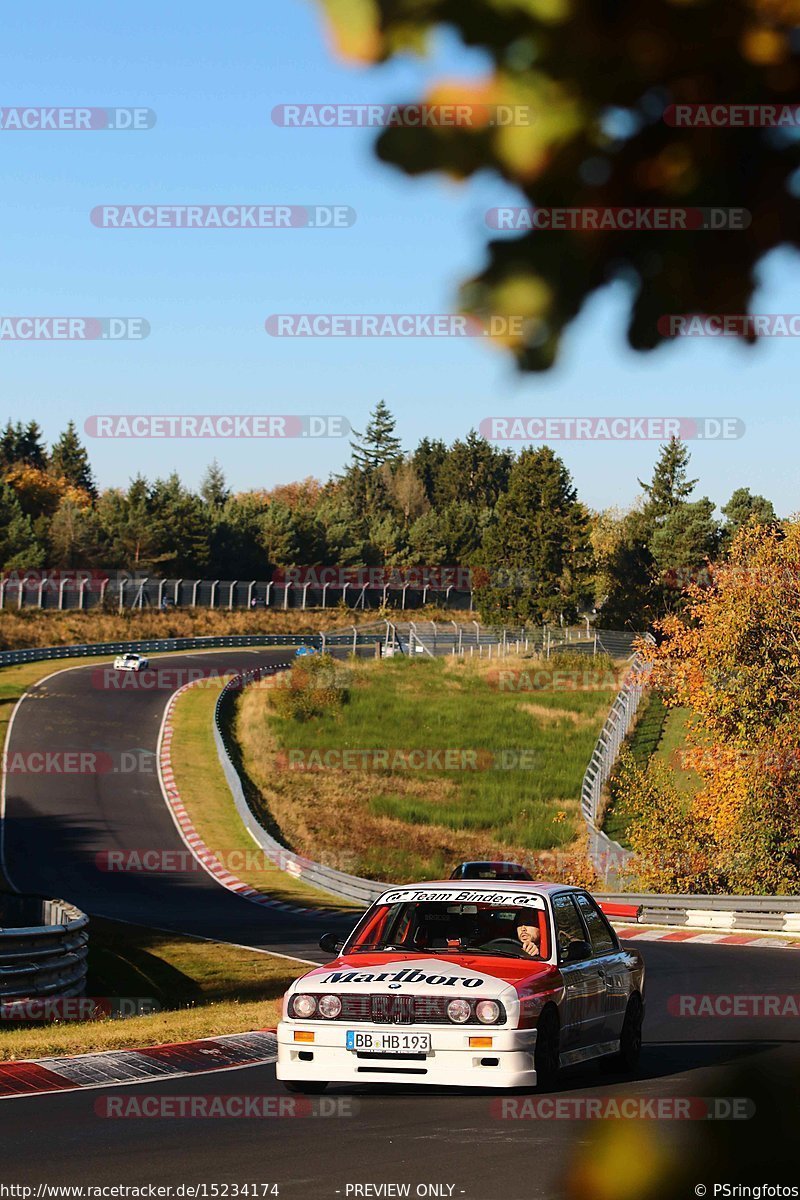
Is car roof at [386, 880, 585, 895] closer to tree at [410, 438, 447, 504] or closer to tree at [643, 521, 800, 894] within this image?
tree at [643, 521, 800, 894]

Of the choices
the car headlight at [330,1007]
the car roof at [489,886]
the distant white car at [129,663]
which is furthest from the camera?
the distant white car at [129,663]

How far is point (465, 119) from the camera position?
5.72 ft

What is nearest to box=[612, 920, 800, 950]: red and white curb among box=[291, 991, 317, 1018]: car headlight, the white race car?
the white race car

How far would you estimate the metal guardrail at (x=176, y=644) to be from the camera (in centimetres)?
7356

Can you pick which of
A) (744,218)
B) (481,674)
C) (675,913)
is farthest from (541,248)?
(481,674)

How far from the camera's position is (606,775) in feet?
159

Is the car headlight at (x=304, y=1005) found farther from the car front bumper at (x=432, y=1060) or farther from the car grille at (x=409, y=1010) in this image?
the car grille at (x=409, y=1010)

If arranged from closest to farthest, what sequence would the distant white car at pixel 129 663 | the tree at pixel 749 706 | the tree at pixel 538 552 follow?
1. the tree at pixel 749 706
2. the distant white car at pixel 129 663
3. the tree at pixel 538 552

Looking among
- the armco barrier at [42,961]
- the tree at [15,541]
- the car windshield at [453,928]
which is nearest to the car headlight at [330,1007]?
the car windshield at [453,928]

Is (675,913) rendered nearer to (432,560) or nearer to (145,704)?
(145,704)

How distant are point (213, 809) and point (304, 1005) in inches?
1425

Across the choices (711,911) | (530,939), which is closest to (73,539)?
(711,911)

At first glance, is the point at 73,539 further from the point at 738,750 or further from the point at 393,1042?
the point at 393,1042

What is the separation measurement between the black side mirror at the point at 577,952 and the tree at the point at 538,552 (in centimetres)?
7223
